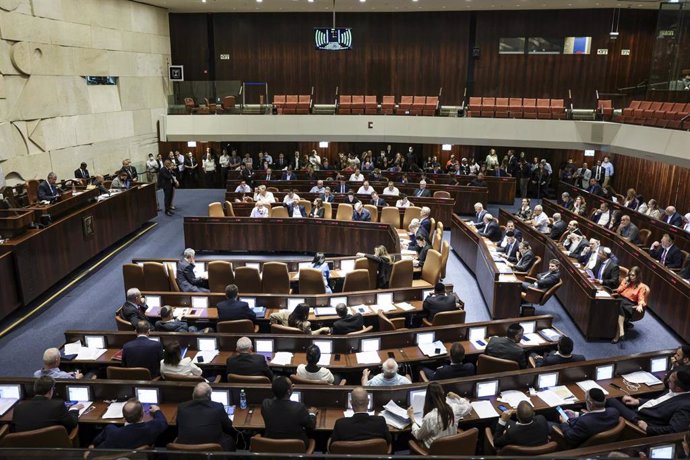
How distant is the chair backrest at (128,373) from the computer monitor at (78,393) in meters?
0.28

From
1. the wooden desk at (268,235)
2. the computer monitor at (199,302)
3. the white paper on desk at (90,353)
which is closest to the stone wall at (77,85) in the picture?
the wooden desk at (268,235)

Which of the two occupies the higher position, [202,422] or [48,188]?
[48,188]

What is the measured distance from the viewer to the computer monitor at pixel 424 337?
21.4 feet

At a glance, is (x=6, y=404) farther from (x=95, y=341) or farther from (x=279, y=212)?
(x=279, y=212)

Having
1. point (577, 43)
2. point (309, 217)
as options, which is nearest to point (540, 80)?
point (577, 43)

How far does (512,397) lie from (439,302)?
2.11 meters

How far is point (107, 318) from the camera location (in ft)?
29.2

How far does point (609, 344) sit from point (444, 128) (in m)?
11.1

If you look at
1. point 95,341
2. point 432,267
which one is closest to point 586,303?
point 432,267

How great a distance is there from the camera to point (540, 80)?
20.1 meters

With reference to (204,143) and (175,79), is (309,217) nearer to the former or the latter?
(204,143)

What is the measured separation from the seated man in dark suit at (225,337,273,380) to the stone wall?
969 cm

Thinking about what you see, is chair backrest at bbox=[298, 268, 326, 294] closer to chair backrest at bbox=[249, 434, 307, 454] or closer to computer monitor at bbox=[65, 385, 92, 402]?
computer monitor at bbox=[65, 385, 92, 402]

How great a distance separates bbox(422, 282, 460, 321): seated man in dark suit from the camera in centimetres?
732
